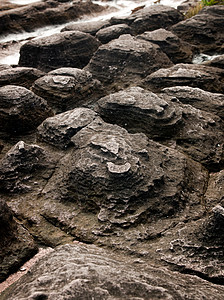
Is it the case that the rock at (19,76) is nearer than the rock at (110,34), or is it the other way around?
the rock at (19,76)

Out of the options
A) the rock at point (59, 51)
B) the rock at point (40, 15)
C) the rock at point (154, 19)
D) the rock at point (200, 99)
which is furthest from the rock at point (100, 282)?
the rock at point (40, 15)

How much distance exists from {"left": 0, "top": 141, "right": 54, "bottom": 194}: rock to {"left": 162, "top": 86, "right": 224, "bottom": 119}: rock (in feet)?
9.04

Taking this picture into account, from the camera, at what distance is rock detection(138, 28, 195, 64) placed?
8.36 meters

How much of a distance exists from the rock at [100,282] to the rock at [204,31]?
8.16 meters

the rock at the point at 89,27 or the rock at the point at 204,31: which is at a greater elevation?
the rock at the point at 89,27

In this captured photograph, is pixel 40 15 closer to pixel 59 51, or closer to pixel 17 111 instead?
pixel 59 51

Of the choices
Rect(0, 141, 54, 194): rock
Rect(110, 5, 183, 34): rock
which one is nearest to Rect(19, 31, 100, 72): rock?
Rect(110, 5, 183, 34): rock

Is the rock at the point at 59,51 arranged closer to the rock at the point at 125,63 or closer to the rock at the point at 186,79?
the rock at the point at 125,63

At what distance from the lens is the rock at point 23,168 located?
406cm

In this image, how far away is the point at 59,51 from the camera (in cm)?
822

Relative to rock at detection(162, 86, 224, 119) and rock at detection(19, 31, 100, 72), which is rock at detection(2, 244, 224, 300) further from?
rock at detection(19, 31, 100, 72)

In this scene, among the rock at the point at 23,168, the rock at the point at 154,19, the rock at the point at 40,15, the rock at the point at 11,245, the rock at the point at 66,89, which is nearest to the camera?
the rock at the point at 11,245

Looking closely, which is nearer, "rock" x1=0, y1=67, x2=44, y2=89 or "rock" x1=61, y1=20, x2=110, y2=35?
"rock" x1=0, y1=67, x2=44, y2=89

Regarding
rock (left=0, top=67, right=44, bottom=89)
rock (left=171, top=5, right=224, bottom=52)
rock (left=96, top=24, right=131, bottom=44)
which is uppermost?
rock (left=0, top=67, right=44, bottom=89)
